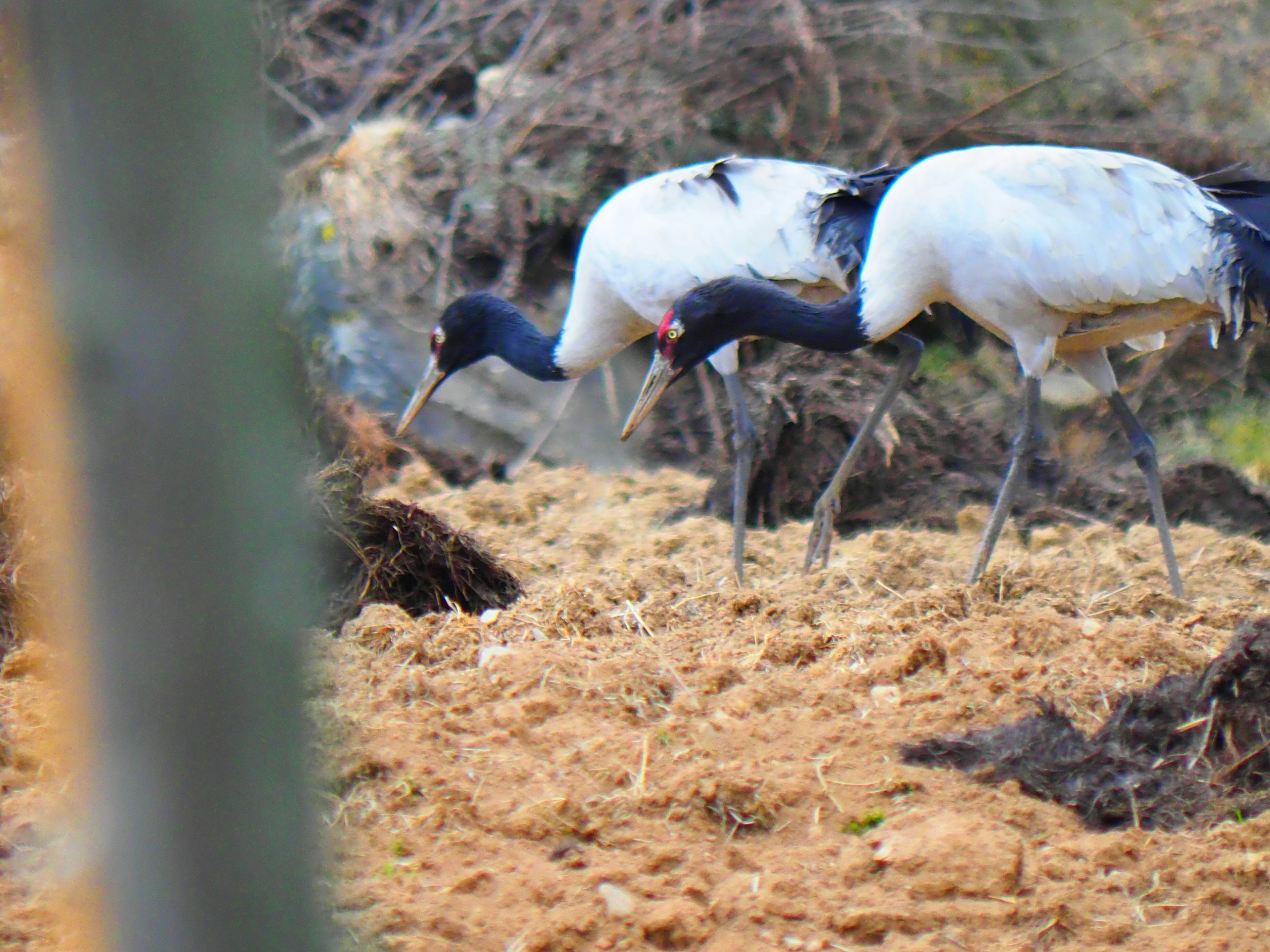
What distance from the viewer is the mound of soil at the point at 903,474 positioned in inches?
262

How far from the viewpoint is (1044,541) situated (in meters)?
6.11

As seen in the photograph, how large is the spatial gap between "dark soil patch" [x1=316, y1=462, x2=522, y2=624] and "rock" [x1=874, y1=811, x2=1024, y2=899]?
2238mm

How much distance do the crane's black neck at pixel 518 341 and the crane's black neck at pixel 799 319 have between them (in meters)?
1.40

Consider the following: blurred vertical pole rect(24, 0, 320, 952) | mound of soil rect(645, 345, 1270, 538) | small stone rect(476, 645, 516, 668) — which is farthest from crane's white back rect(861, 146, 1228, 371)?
blurred vertical pole rect(24, 0, 320, 952)

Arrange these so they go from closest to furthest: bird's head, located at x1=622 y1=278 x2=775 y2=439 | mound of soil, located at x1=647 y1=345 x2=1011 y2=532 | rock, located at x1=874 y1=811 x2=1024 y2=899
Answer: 1. rock, located at x1=874 y1=811 x2=1024 y2=899
2. bird's head, located at x1=622 y1=278 x2=775 y2=439
3. mound of soil, located at x1=647 y1=345 x2=1011 y2=532

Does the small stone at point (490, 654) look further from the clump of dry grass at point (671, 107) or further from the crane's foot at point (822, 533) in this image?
the clump of dry grass at point (671, 107)

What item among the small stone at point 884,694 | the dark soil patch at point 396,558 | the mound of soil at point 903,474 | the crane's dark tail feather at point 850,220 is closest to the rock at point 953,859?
the small stone at point 884,694

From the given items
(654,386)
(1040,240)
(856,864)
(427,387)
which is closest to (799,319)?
(654,386)

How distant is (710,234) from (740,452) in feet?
3.23

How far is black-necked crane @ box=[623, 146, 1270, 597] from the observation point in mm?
4824

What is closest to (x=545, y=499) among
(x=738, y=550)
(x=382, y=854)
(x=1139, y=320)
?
(x=738, y=550)

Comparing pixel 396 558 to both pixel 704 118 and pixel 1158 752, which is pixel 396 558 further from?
pixel 704 118

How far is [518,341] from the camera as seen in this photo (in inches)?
257

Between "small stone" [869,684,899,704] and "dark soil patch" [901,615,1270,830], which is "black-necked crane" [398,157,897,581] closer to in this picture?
"small stone" [869,684,899,704]
